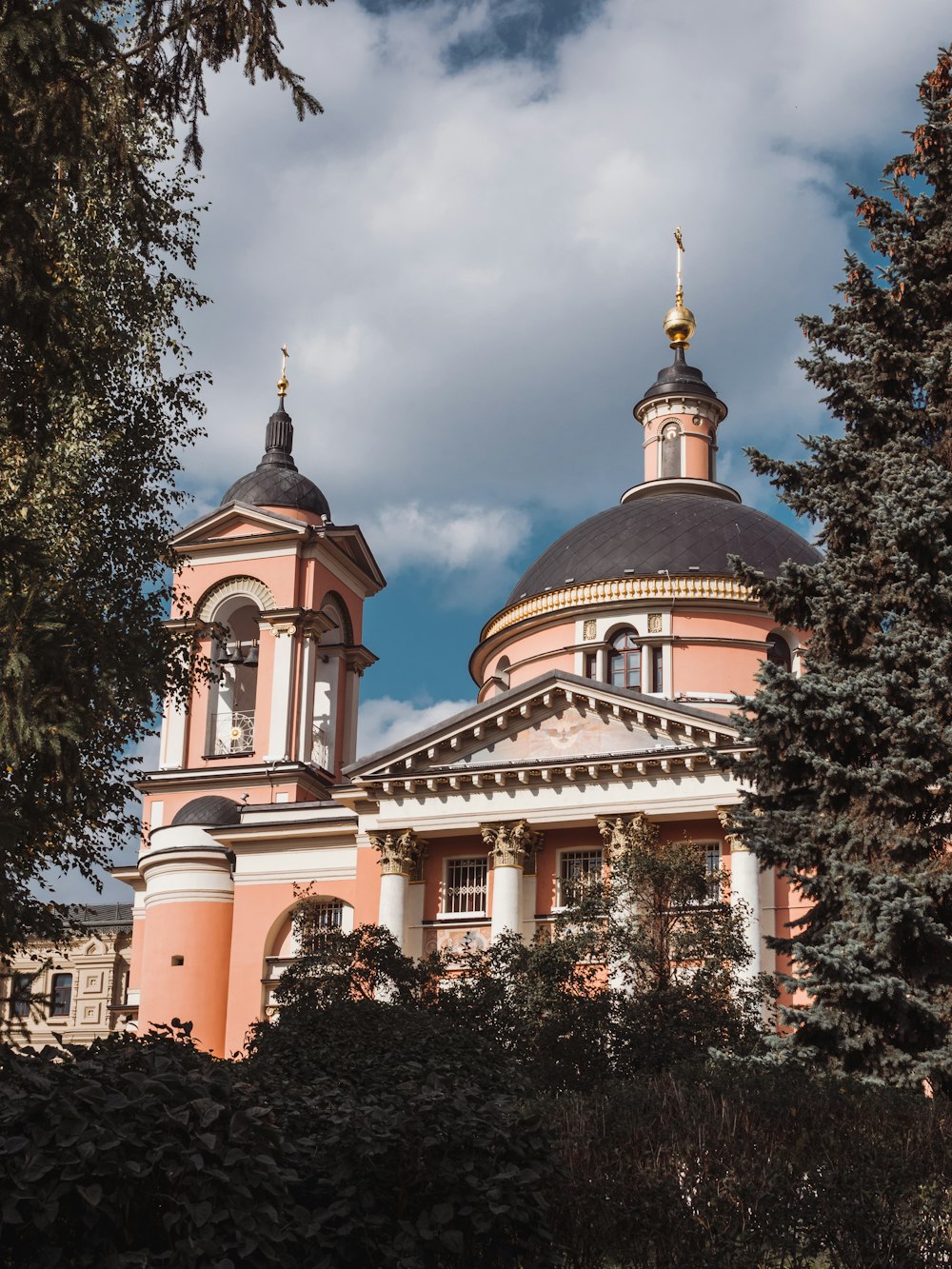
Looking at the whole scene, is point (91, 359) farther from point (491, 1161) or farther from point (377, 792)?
point (377, 792)

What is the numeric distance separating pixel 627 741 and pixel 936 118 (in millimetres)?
16707

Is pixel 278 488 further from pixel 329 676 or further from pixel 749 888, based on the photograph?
pixel 749 888

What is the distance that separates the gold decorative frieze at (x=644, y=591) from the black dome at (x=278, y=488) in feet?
21.0

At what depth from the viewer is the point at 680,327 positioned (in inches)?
1833

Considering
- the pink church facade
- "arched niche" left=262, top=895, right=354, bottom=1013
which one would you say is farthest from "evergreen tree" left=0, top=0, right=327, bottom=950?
"arched niche" left=262, top=895, right=354, bottom=1013

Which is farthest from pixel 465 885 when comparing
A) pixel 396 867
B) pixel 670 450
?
pixel 670 450

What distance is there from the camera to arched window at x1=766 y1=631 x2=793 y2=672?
3744 cm

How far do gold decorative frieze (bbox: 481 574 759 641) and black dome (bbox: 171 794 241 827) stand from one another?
8605 mm

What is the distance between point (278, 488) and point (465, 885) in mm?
11900

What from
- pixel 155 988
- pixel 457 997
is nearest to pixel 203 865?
pixel 155 988

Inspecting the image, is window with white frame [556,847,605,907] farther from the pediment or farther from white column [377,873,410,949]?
the pediment

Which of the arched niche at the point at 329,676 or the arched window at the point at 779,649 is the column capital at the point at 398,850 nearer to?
the arched niche at the point at 329,676

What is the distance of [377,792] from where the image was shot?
3303 centimetres

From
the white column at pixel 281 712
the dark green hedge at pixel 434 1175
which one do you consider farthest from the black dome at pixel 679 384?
the dark green hedge at pixel 434 1175
